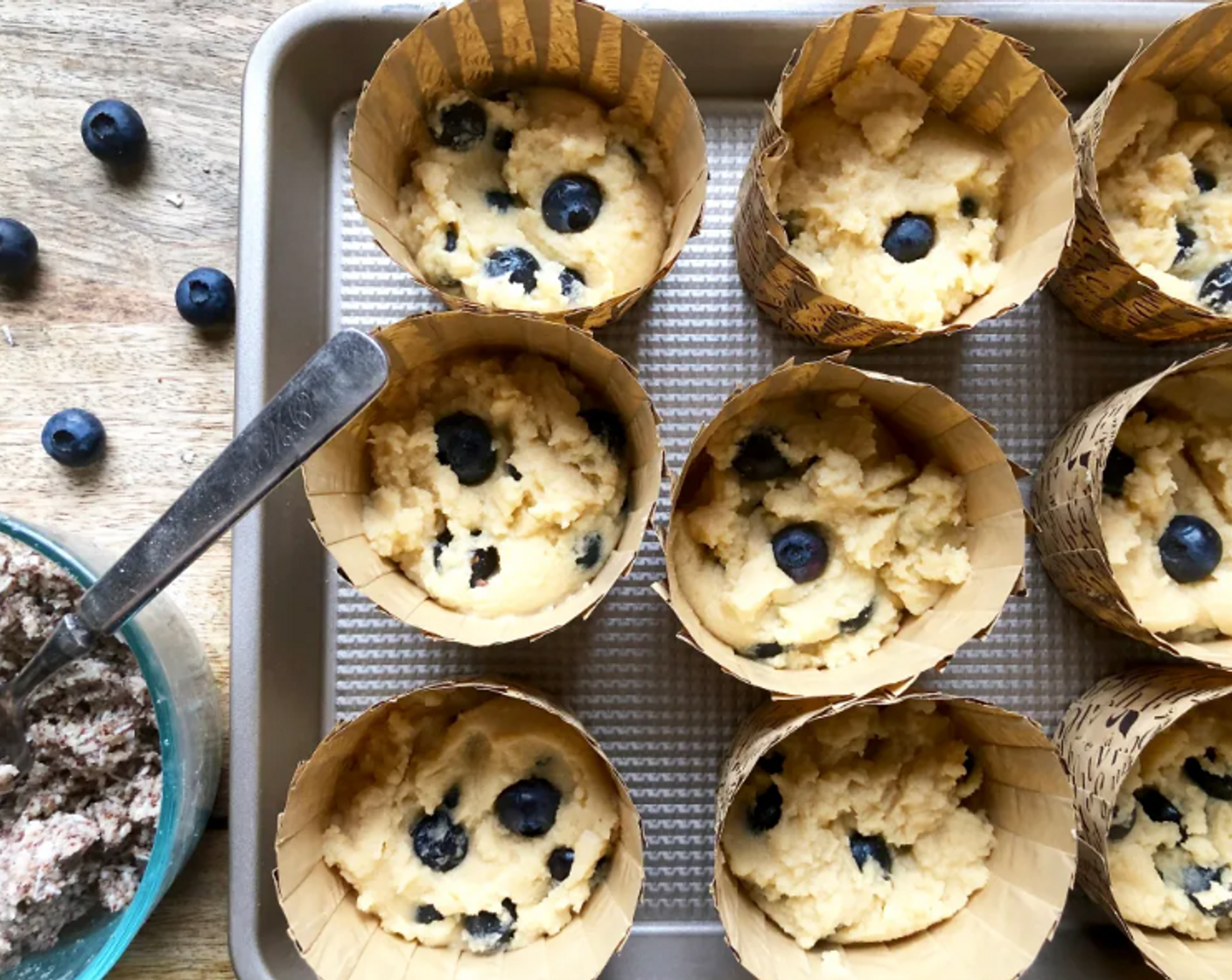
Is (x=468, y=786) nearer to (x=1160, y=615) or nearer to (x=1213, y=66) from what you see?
(x=1160, y=615)

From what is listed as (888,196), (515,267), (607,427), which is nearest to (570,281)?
(515,267)

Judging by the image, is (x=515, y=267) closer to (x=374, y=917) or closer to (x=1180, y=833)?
(x=374, y=917)

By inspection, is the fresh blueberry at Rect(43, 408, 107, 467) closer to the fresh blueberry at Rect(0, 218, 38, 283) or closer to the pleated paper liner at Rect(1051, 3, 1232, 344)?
the fresh blueberry at Rect(0, 218, 38, 283)

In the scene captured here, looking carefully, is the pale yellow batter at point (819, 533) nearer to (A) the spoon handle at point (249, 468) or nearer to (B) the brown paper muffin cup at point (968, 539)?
(B) the brown paper muffin cup at point (968, 539)


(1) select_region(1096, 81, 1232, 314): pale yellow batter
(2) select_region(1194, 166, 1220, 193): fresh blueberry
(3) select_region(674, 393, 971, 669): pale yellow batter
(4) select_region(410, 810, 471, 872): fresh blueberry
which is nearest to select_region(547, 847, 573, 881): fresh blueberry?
(4) select_region(410, 810, 471, 872): fresh blueberry

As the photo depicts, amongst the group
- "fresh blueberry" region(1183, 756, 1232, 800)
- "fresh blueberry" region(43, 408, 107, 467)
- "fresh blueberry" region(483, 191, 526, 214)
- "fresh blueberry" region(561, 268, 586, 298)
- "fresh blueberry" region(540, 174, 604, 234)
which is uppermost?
"fresh blueberry" region(540, 174, 604, 234)

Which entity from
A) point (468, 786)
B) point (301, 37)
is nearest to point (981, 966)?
point (468, 786)

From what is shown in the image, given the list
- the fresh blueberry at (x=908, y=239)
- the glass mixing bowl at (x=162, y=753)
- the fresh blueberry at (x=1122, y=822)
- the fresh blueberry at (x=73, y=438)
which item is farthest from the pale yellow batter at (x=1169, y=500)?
the fresh blueberry at (x=73, y=438)
